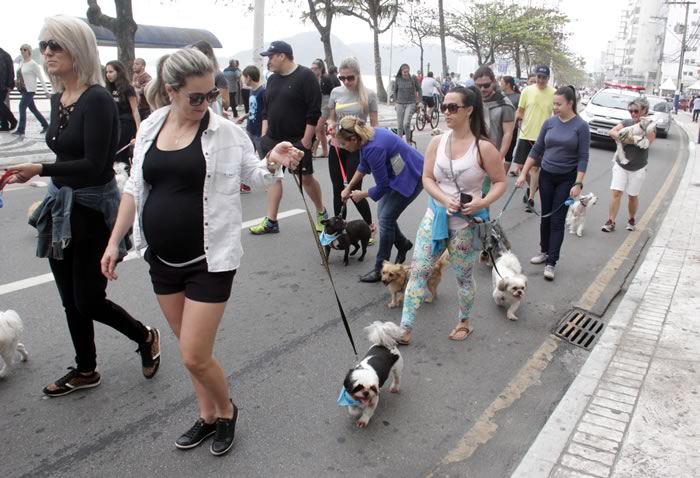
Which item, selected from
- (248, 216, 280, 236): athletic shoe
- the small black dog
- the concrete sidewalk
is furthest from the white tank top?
(248, 216, 280, 236): athletic shoe

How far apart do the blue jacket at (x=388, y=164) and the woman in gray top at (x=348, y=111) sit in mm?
910

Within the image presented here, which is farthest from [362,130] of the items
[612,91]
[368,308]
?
[612,91]

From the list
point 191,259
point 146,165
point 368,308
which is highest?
point 146,165

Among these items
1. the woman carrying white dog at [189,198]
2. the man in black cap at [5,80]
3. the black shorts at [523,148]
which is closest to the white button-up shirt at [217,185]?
the woman carrying white dog at [189,198]

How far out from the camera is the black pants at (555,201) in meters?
5.54

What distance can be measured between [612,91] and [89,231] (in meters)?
19.9

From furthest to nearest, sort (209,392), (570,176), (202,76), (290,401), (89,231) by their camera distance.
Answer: (570,176), (290,401), (89,231), (209,392), (202,76)

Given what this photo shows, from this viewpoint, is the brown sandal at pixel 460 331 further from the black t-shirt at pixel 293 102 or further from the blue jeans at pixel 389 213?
the black t-shirt at pixel 293 102

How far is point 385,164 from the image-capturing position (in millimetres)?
4883

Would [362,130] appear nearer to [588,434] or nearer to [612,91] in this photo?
[588,434]

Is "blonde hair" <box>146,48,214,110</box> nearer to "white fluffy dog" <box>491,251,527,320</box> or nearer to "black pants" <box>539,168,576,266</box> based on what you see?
"white fluffy dog" <box>491,251,527,320</box>

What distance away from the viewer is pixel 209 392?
272 centimetres

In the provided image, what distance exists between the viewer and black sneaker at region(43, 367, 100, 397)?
3.29 meters

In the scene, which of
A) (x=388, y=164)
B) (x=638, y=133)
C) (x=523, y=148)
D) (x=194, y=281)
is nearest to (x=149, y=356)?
(x=194, y=281)
